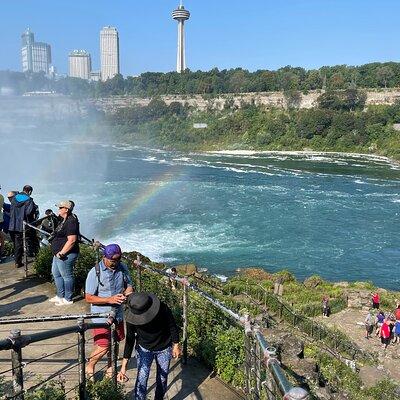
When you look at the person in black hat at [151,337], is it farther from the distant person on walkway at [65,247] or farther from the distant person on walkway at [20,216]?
the distant person on walkway at [20,216]

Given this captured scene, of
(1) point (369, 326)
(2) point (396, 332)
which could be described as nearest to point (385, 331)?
(2) point (396, 332)

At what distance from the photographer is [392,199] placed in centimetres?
4497

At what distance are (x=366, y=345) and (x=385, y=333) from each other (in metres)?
0.92

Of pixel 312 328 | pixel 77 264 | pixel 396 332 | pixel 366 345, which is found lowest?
pixel 366 345

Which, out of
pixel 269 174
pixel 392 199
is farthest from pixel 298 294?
pixel 269 174

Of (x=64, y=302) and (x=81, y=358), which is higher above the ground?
(x=81, y=358)

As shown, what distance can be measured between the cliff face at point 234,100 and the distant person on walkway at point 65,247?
98.1 m

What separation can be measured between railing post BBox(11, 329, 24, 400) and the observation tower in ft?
533

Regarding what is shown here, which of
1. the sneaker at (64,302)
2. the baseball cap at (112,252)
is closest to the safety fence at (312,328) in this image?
the sneaker at (64,302)

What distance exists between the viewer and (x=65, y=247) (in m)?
6.40

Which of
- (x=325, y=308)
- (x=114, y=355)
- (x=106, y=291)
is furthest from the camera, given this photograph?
(x=325, y=308)

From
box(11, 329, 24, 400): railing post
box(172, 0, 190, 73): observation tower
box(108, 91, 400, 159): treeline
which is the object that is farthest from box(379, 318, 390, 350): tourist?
box(172, 0, 190, 73): observation tower

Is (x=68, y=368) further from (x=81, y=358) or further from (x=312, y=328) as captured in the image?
(x=312, y=328)

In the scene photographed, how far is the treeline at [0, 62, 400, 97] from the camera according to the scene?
339 feet
